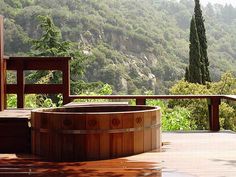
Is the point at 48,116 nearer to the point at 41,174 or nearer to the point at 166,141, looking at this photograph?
the point at 41,174

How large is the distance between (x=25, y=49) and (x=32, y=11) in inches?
488

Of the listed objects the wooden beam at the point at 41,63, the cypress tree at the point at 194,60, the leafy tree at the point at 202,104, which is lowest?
the leafy tree at the point at 202,104

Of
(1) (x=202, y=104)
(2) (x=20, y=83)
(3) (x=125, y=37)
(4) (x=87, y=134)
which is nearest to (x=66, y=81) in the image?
(2) (x=20, y=83)

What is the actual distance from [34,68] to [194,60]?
2654cm

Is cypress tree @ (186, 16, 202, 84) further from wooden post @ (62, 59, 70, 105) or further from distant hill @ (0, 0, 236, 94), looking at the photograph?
wooden post @ (62, 59, 70, 105)

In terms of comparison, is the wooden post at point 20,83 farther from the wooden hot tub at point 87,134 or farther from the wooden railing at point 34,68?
the wooden hot tub at point 87,134

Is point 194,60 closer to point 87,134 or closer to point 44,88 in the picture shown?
point 44,88

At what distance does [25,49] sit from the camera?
4347cm

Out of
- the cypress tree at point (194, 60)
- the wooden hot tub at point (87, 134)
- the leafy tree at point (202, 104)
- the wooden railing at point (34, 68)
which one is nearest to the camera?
the wooden hot tub at point (87, 134)

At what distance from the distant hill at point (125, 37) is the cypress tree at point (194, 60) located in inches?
569

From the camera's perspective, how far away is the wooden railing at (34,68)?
7215 mm

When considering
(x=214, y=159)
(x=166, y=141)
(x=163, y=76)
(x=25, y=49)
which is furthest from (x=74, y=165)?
(x=163, y=76)

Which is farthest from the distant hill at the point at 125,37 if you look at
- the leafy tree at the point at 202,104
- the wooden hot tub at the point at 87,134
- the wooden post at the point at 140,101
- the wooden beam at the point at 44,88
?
the wooden hot tub at the point at 87,134

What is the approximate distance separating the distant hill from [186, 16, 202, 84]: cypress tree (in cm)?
1445
